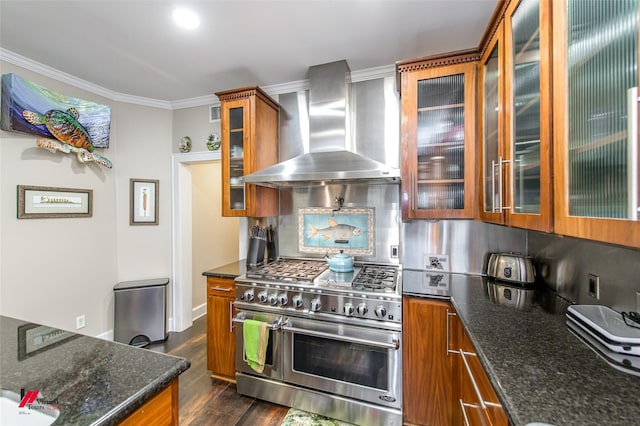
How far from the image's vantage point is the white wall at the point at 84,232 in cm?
217

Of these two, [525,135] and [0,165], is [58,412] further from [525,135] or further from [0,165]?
[0,165]

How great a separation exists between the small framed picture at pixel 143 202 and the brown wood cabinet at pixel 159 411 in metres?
2.74

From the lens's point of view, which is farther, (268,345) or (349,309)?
(268,345)

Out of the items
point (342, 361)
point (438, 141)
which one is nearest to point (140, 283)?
point (342, 361)

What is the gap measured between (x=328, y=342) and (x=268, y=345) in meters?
0.49

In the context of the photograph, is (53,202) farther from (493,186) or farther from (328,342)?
(493,186)

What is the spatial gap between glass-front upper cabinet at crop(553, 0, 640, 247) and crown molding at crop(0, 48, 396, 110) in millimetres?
1608

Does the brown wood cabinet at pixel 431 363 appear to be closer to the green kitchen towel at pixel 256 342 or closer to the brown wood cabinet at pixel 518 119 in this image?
the brown wood cabinet at pixel 518 119

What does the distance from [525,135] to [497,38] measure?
2.30ft

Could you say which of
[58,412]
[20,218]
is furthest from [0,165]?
[58,412]

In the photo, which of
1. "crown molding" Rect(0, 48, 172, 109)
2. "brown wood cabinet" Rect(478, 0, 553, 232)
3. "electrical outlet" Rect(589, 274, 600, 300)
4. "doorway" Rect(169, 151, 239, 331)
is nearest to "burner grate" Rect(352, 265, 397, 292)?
"brown wood cabinet" Rect(478, 0, 553, 232)

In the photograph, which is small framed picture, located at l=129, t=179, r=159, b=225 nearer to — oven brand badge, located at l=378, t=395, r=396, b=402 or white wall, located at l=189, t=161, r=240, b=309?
white wall, located at l=189, t=161, r=240, b=309

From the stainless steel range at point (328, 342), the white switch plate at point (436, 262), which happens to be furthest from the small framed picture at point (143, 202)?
the white switch plate at point (436, 262)

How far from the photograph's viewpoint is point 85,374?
815 millimetres
